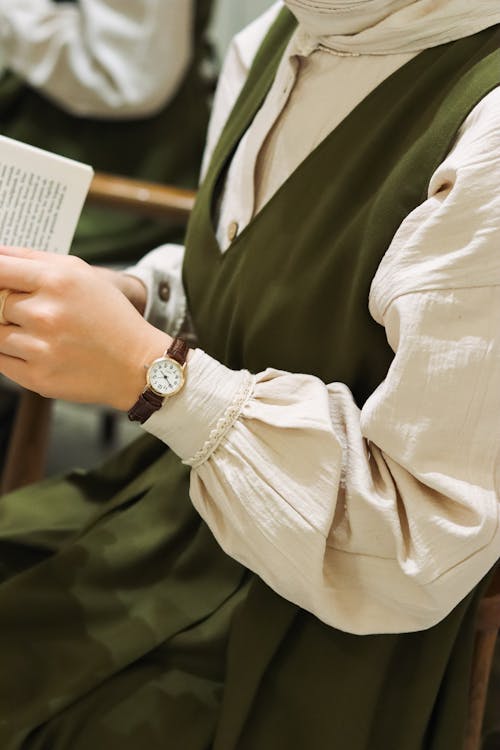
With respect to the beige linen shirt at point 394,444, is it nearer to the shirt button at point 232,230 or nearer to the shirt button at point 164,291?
the shirt button at point 232,230

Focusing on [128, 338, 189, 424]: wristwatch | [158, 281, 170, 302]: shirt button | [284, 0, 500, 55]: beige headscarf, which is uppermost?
[284, 0, 500, 55]: beige headscarf

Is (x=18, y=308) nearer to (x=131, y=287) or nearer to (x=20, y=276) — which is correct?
(x=20, y=276)

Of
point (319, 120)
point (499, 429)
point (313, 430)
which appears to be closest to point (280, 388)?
point (313, 430)

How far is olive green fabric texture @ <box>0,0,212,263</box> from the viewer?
1.92m

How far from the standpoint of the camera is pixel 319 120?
846 millimetres

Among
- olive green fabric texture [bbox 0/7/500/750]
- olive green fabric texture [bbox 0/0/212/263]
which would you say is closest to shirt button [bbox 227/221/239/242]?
olive green fabric texture [bbox 0/7/500/750]

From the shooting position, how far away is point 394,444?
2.20 ft

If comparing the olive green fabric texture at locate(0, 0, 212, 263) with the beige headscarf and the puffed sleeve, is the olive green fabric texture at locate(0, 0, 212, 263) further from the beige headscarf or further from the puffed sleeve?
the puffed sleeve

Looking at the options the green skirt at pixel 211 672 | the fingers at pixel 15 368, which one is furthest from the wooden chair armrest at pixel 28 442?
the fingers at pixel 15 368

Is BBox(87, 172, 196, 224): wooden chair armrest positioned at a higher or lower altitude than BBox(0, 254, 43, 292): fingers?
lower

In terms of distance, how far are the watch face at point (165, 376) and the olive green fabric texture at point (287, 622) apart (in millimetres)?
127

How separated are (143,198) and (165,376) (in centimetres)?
73

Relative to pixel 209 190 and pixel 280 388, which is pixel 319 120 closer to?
pixel 209 190

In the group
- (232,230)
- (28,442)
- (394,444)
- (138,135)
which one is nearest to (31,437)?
(28,442)
